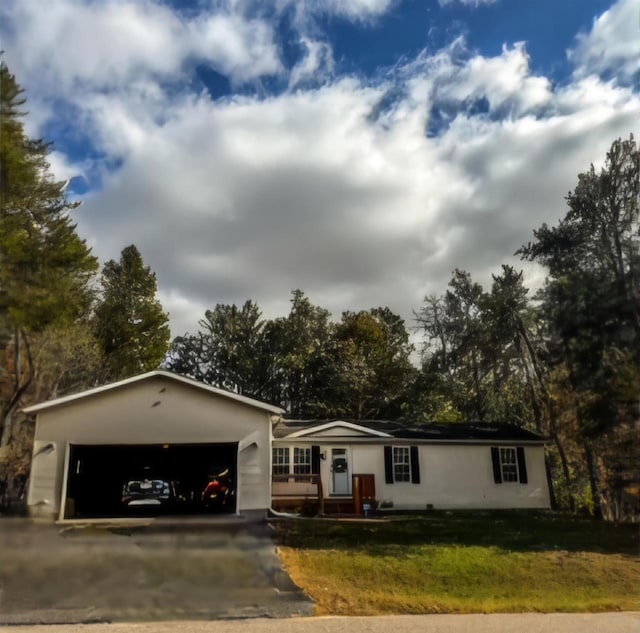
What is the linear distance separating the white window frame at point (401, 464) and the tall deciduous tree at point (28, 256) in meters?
7.47

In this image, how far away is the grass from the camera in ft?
20.2

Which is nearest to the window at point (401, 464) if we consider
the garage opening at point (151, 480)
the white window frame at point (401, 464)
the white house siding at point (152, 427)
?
the white window frame at point (401, 464)

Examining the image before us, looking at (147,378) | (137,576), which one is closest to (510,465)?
(147,378)

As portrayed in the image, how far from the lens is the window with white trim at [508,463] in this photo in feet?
38.8

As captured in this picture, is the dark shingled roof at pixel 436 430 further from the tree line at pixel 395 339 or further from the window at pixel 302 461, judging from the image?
the window at pixel 302 461

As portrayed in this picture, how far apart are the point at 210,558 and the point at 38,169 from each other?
5671 mm

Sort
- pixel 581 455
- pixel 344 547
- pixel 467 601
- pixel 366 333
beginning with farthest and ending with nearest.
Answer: pixel 366 333, pixel 581 455, pixel 344 547, pixel 467 601

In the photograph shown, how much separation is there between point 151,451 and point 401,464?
17.8 feet

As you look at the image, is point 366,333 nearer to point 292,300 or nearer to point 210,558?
point 292,300

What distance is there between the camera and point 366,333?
11.0 m

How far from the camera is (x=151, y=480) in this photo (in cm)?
974

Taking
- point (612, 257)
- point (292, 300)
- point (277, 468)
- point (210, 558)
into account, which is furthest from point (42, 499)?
point (612, 257)

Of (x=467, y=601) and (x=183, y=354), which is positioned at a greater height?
(x=183, y=354)

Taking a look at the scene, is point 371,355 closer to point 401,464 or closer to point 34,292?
point 401,464
